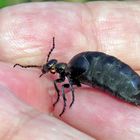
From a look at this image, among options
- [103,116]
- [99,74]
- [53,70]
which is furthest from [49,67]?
[103,116]

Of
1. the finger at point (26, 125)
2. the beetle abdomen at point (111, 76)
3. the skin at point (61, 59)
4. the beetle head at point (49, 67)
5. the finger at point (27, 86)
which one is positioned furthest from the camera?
the beetle head at point (49, 67)

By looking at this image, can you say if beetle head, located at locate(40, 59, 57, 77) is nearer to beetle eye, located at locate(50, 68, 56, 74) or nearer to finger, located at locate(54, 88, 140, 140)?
beetle eye, located at locate(50, 68, 56, 74)

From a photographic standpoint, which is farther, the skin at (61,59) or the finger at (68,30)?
the finger at (68,30)

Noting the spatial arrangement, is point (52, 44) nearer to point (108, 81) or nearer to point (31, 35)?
point (31, 35)

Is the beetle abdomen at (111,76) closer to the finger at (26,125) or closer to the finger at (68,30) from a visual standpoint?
the finger at (68,30)

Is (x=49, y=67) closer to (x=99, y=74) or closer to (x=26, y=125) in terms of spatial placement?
(x=99, y=74)

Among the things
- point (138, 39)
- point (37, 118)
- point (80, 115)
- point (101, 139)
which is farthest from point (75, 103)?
point (138, 39)

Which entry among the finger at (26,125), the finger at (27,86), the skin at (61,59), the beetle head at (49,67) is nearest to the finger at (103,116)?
the skin at (61,59)
